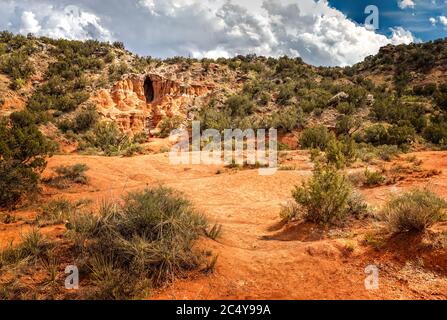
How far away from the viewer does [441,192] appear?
8180mm

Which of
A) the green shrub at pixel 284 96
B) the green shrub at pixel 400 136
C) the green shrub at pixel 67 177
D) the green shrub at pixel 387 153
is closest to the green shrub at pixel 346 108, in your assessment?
the green shrub at pixel 284 96

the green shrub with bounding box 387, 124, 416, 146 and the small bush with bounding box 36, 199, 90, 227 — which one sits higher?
the green shrub with bounding box 387, 124, 416, 146

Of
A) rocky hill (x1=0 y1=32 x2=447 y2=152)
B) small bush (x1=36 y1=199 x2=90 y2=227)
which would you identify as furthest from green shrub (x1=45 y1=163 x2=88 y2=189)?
rocky hill (x1=0 y1=32 x2=447 y2=152)

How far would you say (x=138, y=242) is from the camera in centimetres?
486

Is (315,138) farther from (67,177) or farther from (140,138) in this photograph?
(67,177)

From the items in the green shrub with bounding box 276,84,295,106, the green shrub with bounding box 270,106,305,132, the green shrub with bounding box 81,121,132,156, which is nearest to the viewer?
the green shrub with bounding box 81,121,132,156

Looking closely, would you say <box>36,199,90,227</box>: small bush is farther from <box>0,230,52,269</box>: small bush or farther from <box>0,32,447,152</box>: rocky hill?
<box>0,32,447,152</box>: rocky hill

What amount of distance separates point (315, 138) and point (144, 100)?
50.3ft

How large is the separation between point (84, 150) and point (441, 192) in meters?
17.1

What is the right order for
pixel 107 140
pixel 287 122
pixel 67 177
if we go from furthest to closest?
pixel 287 122
pixel 107 140
pixel 67 177

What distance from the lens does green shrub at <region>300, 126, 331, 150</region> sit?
1803 cm

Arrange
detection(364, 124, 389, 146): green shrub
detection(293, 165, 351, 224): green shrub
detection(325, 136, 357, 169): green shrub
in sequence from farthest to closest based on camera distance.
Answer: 1. detection(364, 124, 389, 146): green shrub
2. detection(325, 136, 357, 169): green shrub
3. detection(293, 165, 351, 224): green shrub

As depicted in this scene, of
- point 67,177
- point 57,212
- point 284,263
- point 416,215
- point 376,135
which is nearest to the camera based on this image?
point 284,263

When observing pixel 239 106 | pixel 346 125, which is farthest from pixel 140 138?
pixel 346 125
